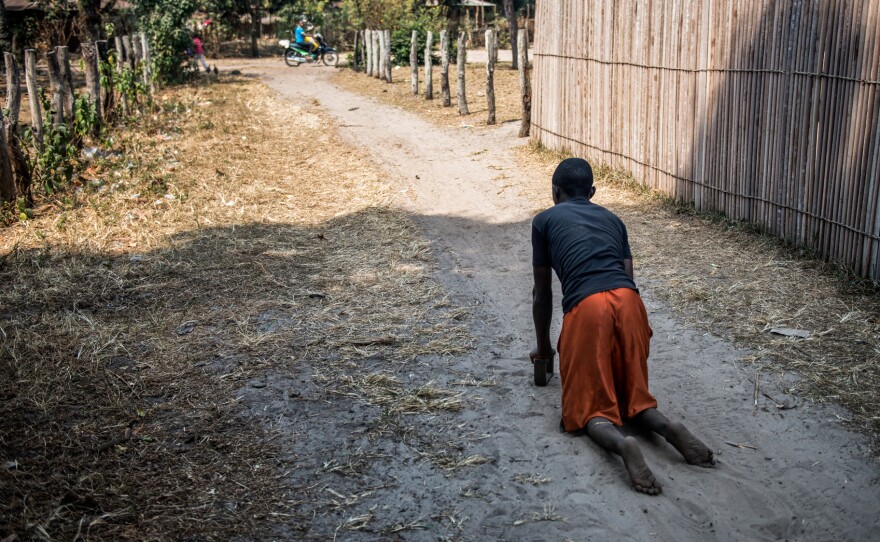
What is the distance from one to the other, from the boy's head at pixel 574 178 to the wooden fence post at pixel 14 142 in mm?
6381

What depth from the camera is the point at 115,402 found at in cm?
436

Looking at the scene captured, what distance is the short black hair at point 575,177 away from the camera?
13.5 feet

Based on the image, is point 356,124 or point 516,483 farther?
point 356,124

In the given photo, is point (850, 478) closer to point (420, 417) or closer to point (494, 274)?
point (420, 417)

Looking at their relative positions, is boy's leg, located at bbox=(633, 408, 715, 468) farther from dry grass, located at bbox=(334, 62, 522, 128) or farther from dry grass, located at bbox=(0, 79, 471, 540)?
dry grass, located at bbox=(334, 62, 522, 128)

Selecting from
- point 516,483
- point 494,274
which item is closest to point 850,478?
point 516,483

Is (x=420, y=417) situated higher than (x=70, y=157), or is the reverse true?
(x=70, y=157)

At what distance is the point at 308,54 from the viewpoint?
26109mm

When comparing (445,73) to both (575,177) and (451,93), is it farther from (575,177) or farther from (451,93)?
(575,177)

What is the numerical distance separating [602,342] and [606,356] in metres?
0.07

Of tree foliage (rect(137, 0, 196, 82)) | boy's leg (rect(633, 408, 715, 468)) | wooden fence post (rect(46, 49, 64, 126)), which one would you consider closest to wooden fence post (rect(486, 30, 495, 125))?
wooden fence post (rect(46, 49, 64, 126))

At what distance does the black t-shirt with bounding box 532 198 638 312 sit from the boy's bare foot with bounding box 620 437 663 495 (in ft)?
2.43

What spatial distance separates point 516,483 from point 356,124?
37.4ft

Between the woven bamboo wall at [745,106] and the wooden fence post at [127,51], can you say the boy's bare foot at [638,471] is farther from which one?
the wooden fence post at [127,51]
